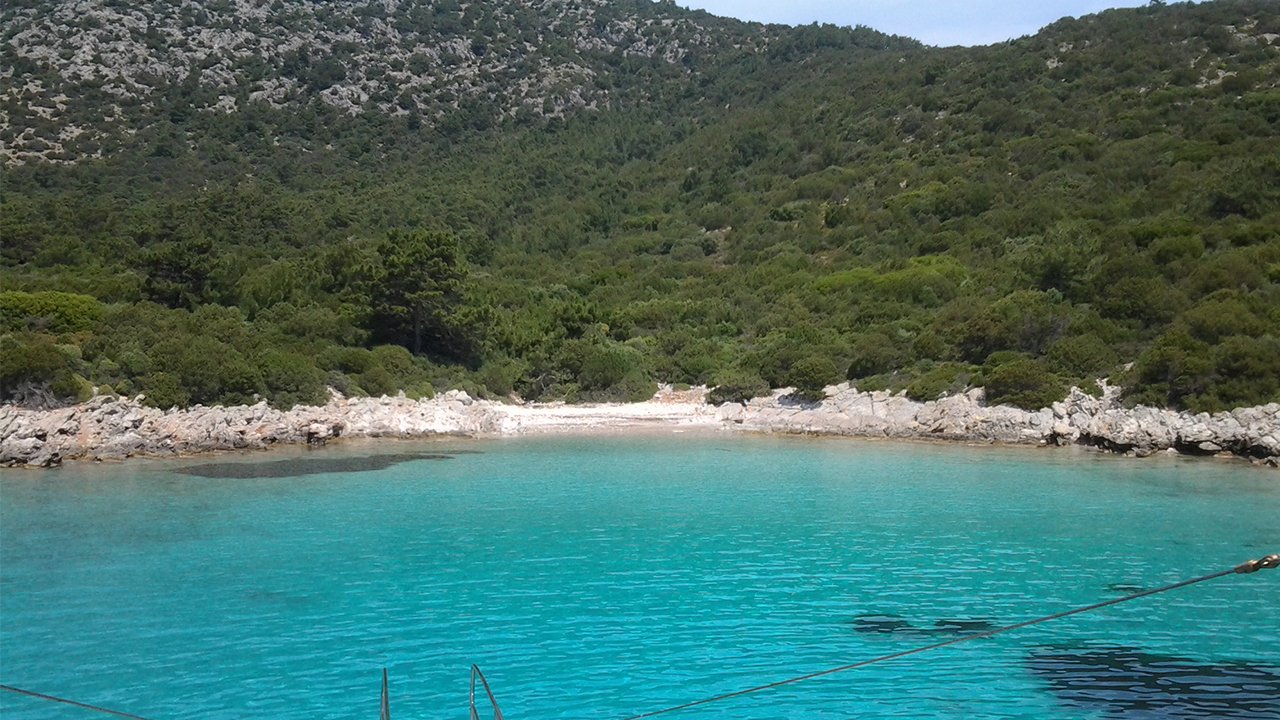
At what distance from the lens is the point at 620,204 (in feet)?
219

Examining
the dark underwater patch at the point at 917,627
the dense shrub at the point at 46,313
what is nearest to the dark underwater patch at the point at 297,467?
the dense shrub at the point at 46,313

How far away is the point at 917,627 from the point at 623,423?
921 inches

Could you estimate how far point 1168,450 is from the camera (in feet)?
77.8

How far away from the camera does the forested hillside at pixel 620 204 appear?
30.0m

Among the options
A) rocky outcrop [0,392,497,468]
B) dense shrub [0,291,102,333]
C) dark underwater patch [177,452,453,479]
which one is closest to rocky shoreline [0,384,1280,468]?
rocky outcrop [0,392,497,468]

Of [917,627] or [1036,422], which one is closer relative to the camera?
[917,627]

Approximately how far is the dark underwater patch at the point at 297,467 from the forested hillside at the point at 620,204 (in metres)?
4.91

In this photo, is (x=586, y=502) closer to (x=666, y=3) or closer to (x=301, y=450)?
Answer: (x=301, y=450)

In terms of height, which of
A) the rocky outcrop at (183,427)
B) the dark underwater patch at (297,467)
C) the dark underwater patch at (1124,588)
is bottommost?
the dark underwater patch at (1124,588)

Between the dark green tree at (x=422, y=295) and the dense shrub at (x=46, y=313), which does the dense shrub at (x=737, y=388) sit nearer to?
the dark green tree at (x=422, y=295)

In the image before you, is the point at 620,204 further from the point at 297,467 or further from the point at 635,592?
the point at 635,592

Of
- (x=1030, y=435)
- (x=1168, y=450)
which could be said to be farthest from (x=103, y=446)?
(x=1168, y=450)

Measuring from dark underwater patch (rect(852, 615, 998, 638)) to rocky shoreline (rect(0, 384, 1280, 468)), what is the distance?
1504 cm

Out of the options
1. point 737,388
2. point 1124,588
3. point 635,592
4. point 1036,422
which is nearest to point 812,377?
point 737,388
